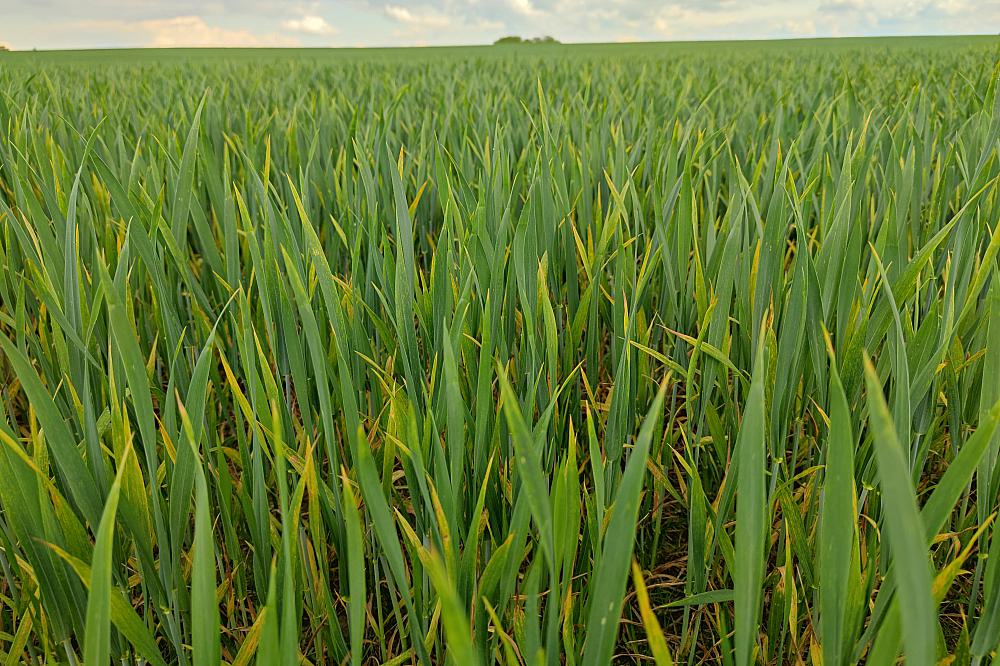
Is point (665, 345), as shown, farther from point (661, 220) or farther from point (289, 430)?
point (289, 430)

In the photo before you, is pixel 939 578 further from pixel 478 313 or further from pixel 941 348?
pixel 478 313

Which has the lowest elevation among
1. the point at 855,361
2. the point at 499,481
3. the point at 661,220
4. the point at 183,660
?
the point at 183,660

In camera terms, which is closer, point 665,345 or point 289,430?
point 289,430

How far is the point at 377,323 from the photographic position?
704 millimetres

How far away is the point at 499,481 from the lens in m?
0.60

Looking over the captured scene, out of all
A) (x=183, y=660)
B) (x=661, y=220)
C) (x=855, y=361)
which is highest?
(x=661, y=220)

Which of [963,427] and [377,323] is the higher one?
[377,323]

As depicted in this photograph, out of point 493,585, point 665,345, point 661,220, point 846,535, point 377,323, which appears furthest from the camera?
point 665,345

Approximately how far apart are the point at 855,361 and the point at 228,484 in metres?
0.58

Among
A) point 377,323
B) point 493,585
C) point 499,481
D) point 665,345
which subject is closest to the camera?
point 493,585

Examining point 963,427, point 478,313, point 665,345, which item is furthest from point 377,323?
point 963,427

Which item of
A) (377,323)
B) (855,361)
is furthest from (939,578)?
(377,323)

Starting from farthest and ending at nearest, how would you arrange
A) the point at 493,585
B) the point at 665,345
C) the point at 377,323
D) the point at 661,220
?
the point at 665,345
the point at 661,220
the point at 377,323
the point at 493,585

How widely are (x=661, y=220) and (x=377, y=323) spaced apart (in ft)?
1.15
